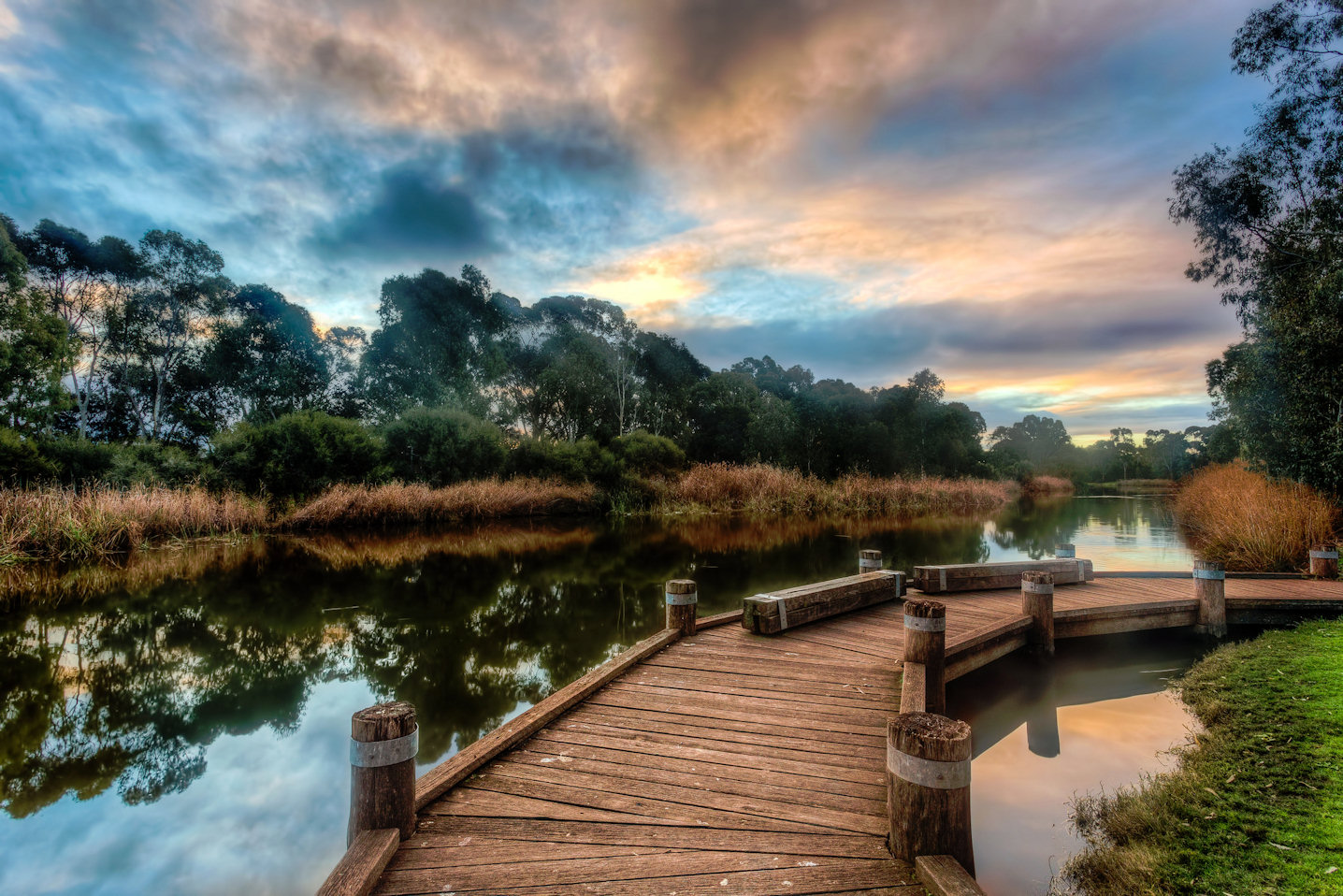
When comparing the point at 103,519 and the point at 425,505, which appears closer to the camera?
the point at 103,519

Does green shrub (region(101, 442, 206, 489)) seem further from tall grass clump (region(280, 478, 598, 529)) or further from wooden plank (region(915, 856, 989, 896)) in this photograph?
wooden plank (region(915, 856, 989, 896))

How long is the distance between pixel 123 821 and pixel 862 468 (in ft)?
104

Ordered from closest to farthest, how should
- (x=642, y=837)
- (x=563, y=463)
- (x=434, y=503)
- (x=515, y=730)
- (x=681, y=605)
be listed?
1. (x=642, y=837)
2. (x=515, y=730)
3. (x=681, y=605)
4. (x=434, y=503)
5. (x=563, y=463)

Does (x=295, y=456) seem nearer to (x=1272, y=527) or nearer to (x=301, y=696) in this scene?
(x=301, y=696)

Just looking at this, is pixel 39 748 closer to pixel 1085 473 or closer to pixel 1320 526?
pixel 1320 526

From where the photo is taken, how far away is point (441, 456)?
72.5 feet

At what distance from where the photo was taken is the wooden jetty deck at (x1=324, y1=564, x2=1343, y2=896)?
224 centimetres

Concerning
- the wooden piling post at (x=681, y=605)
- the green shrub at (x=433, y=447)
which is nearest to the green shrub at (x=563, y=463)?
the green shrub at (x=433, y=447)

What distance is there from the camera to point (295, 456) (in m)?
19.5

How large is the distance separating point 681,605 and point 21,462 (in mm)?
18939

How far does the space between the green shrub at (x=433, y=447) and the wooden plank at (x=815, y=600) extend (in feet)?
60.0

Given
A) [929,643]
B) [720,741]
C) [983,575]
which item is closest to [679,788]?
[720,741]

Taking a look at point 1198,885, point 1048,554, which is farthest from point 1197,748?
point 1048,554

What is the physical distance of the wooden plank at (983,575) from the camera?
7418 mm
